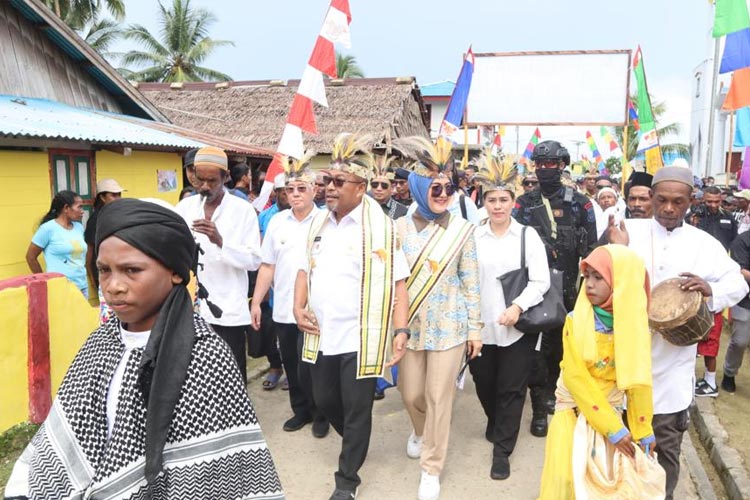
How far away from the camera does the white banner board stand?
11.8m

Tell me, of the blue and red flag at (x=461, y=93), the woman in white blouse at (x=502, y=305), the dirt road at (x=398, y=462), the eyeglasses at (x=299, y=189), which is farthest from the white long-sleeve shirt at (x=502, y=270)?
the blue and red flag at (x=461, y=93)

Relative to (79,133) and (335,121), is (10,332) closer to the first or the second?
(79,133)

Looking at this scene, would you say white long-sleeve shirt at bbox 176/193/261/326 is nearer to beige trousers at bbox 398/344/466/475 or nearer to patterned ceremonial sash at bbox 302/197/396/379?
patterned ceremonial sash at bbox 302/197/396/379

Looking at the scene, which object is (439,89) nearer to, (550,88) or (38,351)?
(550,88)

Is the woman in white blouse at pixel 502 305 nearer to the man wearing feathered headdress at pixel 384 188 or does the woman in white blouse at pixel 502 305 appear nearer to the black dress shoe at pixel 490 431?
the black dress shoe at pixel 490 431

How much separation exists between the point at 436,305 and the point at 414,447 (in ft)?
3.82

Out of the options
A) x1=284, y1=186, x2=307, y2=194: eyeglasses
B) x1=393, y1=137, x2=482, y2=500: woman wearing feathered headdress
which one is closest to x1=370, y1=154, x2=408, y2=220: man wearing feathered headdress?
x1=284, y1=186, x2=307, y2=194: eyeglasses

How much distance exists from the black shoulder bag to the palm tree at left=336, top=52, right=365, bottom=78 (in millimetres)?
36663

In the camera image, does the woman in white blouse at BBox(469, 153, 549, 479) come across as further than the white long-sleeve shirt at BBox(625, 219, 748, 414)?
Yes

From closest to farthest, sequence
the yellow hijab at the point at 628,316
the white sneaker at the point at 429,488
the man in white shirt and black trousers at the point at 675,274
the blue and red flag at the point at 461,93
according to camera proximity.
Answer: the yellow hijab at the point at 628,316 → the man in white shirt and black trousers at the point at 675,274 → the white sneaker at the point at 429,488 → the blue and red flag at the point at 461,93

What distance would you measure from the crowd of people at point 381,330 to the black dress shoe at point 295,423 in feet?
0.06

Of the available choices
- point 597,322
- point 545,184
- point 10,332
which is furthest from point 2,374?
point 545,184

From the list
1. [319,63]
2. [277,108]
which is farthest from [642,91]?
[277,108]

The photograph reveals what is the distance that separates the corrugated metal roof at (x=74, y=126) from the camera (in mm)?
6461
